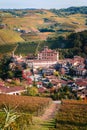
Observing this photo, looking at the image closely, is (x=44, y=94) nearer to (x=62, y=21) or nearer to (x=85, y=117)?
(x=85, y=117)

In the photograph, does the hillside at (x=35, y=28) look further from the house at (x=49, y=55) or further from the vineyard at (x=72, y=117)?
the vineyard at (x=72, y=117)

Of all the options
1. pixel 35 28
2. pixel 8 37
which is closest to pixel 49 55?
pixel 8 37

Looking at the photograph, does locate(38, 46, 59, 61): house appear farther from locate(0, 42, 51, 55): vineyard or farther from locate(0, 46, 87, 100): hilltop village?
locate(0, 42, 51, 55): vineyard

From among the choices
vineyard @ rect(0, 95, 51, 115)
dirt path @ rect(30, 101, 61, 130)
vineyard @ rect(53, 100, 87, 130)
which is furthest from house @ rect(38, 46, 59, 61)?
dirt path @ rect(30, 101, 61, 130)

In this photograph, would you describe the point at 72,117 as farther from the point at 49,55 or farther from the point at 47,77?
the point at 49,55

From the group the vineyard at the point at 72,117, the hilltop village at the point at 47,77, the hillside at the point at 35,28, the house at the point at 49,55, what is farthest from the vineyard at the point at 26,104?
the hillside at the point at 35,28

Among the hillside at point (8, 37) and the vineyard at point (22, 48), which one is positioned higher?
the vineyard at point (22, 48)
